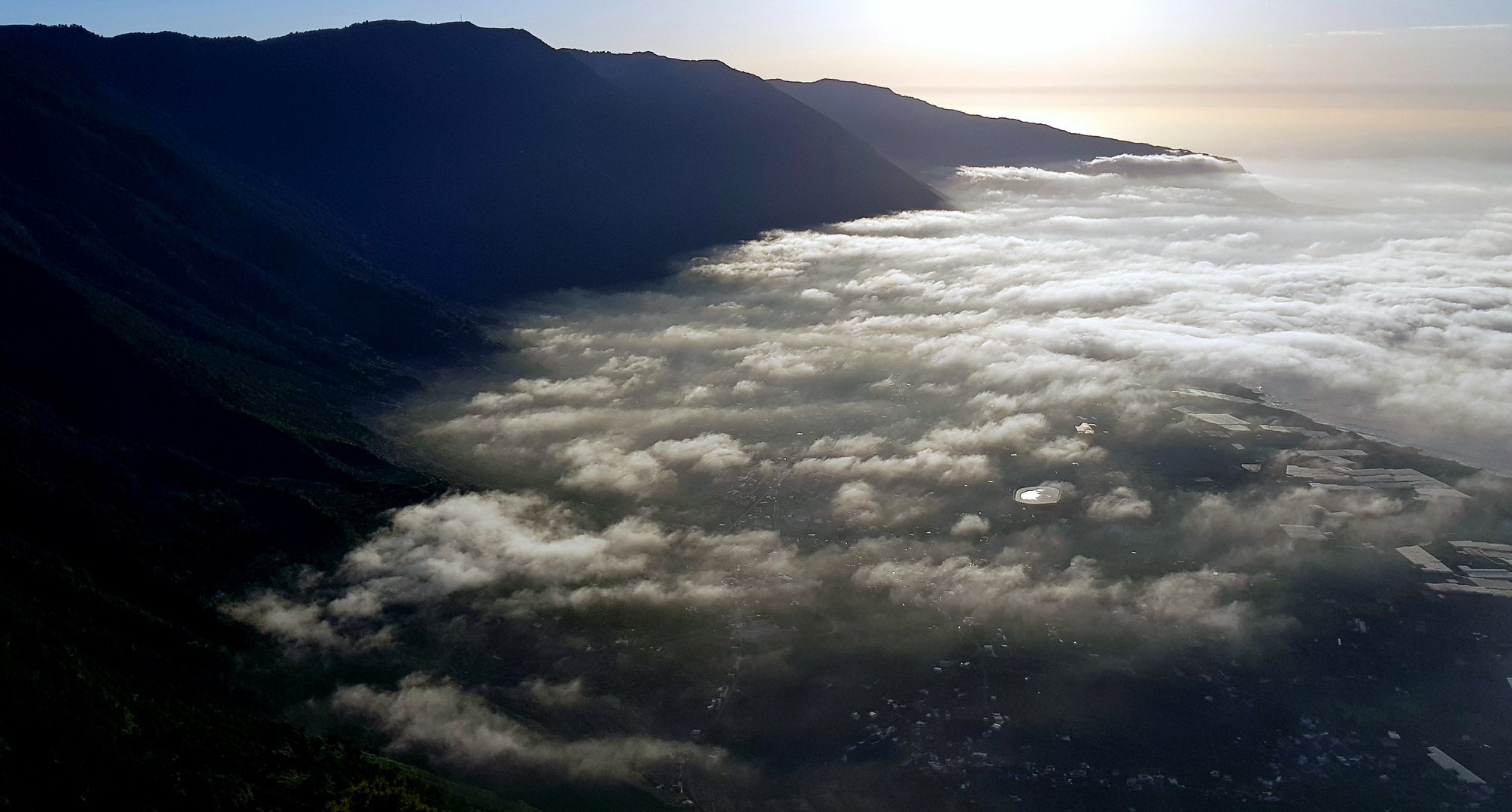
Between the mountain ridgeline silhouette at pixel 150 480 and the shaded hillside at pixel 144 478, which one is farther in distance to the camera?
the mountain ridgeline silhouette at pixel 150 480

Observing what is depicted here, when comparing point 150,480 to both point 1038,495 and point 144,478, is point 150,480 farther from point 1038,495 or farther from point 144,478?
point 1038,495

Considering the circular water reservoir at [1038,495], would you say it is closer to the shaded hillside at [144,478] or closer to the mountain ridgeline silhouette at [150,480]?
the mountain ridgeline silhouette at [150,480]

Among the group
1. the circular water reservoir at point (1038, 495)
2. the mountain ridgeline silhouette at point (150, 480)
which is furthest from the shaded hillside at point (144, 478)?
the circular water reservoir at point (1038, 495)

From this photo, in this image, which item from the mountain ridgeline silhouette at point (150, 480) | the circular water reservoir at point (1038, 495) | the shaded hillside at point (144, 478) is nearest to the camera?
the shaded hillside at point (144, 478)

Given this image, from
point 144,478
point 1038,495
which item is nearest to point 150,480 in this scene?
point 144,478

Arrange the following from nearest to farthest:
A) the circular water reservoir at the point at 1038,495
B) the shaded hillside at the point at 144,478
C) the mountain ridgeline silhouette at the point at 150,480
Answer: the shaded hillside at the point at 144,478
the mountain ridgeline silhouette at the point at 150,480
the circular water reservoir at the point at 1038,495

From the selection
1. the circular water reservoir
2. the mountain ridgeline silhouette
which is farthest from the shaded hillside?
the circular water reservoir

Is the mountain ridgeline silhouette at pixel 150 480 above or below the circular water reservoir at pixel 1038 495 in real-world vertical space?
above

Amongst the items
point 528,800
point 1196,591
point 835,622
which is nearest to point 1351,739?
point 1196,591
